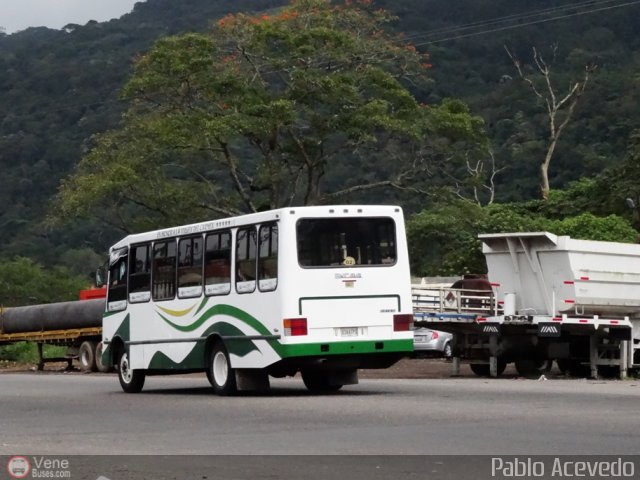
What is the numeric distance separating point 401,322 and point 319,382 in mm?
2455

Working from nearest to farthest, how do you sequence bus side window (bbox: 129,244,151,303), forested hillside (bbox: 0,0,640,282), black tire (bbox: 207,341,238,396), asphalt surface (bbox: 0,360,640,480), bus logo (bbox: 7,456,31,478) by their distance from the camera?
bus logo (bbox: 7,456,31,478)
asphalt surface (bbox: 0,360,640,480)
black tire (bbox: 207,341,238,396)
bus side window (bbox: 129,244,151,303)
forested hillside (bbox: 0,0,640,282)

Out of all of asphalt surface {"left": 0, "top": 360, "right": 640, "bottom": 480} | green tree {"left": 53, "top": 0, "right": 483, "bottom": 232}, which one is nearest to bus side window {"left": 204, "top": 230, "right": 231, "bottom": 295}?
asphalt surface {"left": 0, "top": 360, "right": 640, "bottom": 480}

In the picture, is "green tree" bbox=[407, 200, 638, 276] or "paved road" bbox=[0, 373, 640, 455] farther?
"green tree" bbox=[407, 200, 638, 276]

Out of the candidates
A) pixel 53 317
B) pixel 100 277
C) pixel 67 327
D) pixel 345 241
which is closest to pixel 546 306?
pixel 345 241

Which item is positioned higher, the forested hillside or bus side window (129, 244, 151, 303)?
the forested hillside

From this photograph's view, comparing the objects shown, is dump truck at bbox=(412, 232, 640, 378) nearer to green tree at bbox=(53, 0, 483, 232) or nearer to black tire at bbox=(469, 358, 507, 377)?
black tire at bbox=(469, 358, 507, 377)

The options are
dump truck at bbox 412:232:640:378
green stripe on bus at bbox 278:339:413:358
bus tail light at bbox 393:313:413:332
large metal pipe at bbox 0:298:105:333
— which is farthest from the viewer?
large metal pipe at bbox 0:298:105:333

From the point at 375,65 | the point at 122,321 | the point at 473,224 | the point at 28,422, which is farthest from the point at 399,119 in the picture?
the point at 28,422

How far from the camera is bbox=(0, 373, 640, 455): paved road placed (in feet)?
43.9

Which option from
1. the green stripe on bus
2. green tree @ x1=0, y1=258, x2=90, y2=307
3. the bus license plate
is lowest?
the green stripe on bus

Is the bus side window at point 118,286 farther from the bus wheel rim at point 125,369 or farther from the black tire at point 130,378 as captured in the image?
the black tire at point 130,378

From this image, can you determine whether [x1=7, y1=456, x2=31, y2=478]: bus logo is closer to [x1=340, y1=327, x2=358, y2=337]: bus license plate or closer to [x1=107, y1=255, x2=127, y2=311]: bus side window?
[x1=340, y1=327, x2=358, y2=337]: bus license plate

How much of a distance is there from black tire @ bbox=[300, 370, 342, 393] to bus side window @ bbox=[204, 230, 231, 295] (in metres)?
2.13

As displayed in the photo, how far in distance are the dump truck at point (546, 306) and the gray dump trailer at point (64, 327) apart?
41.2 ft
